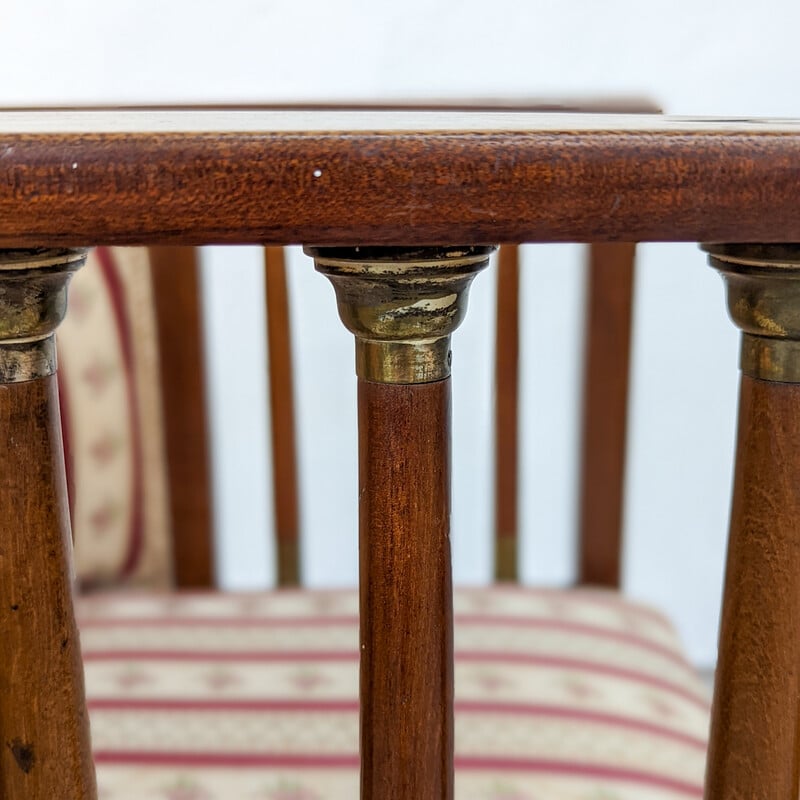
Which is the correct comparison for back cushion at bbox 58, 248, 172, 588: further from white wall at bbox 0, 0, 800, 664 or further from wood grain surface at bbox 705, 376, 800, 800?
wood grain surface at bbox 705, 376, 800, 800

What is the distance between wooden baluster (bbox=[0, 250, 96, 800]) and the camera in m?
0.31

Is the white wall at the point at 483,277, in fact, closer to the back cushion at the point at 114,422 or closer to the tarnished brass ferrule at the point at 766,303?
the back cushion at the point at 114,422

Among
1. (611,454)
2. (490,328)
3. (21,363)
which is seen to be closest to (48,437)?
(21,363)

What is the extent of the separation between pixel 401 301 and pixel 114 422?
64 cm

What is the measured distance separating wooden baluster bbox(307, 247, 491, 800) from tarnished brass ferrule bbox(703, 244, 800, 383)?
8cm

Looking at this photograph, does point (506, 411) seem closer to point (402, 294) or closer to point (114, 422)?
point (114, 422)

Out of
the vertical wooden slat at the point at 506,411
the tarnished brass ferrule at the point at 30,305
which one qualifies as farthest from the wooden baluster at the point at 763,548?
the vertical wooden slat at the point at 506,411

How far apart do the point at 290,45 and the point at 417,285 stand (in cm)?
85

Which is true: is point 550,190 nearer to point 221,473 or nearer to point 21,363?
point 21,363

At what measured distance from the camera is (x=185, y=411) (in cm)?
92

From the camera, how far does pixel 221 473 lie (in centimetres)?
118

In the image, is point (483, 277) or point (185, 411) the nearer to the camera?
point (185, 411)

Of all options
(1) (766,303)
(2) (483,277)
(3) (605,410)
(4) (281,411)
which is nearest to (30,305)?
(1) (766,303)

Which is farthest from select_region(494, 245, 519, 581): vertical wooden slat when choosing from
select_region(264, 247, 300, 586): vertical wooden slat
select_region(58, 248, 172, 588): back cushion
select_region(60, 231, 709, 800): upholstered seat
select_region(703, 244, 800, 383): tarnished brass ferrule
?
select_region(703, 244, 800, 383): tarnished brass ferrule
